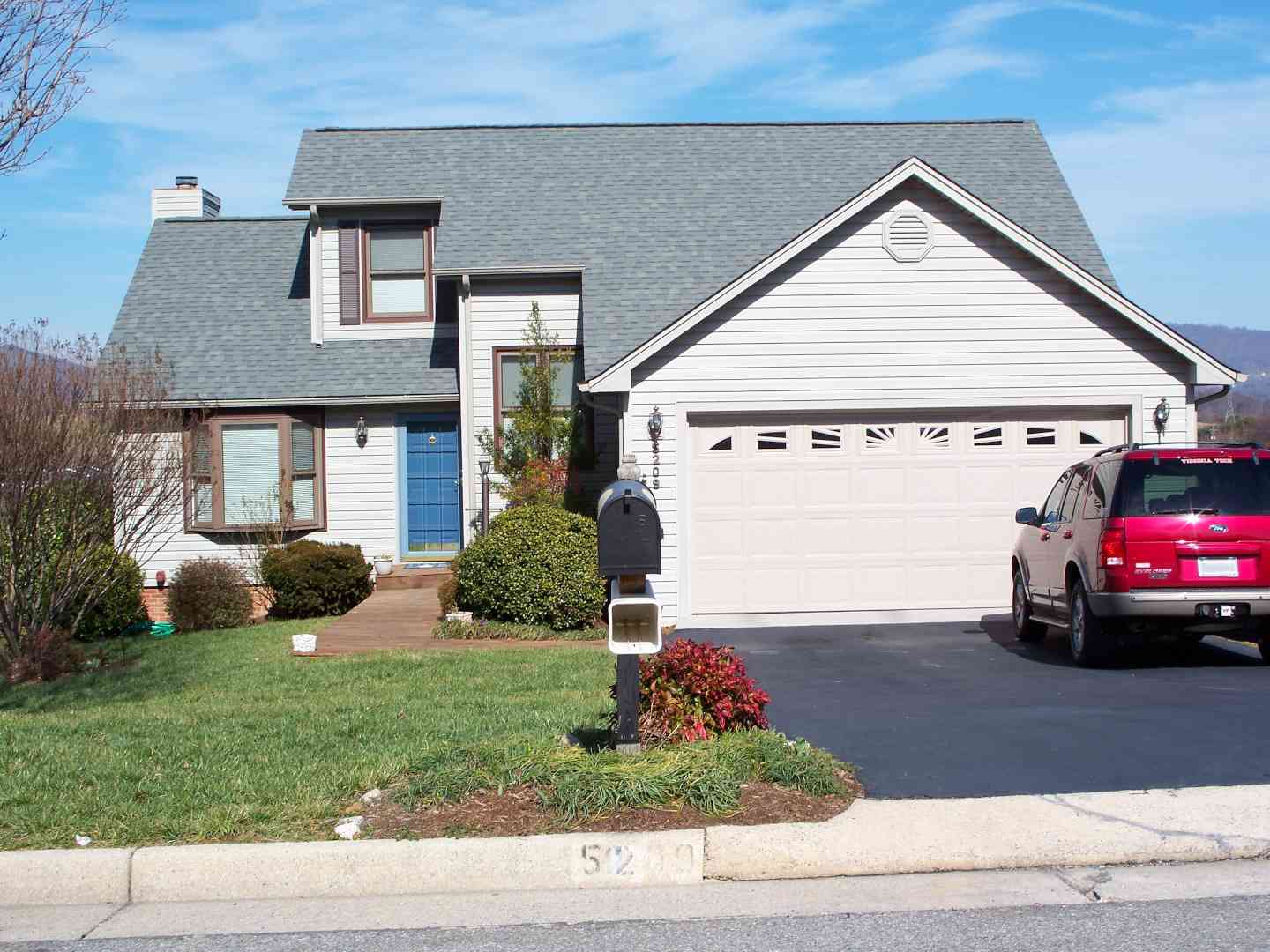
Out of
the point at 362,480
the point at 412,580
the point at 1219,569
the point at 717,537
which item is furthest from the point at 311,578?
the point at 1219,569

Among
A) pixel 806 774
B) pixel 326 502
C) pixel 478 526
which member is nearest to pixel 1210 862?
pixel 806 774

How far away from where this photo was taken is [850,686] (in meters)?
10.8

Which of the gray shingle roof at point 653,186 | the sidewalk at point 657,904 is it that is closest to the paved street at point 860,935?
the sidewalk at point 657,904

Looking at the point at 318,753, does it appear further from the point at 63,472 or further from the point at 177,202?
the point at 177,202

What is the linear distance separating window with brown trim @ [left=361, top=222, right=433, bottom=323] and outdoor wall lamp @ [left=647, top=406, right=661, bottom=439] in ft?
21.6

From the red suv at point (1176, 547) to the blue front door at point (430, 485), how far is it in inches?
407

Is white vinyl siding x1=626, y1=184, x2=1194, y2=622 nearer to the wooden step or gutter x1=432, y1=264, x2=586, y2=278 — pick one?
gutter x1=432, y1=264, x2=586, y2=278

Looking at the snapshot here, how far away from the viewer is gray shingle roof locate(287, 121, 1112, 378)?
1816cm

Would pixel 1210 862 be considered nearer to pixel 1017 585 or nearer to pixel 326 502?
pixel 1017 585

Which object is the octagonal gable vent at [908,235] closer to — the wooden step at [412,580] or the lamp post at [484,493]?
the lamp post at [484,493]

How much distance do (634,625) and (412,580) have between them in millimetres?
12263

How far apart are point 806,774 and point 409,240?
14553mm

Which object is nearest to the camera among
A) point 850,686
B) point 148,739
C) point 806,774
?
point 806,774

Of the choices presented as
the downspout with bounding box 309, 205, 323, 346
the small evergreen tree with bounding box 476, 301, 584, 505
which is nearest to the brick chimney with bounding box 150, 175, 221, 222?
the downspout with bounding box 309, 205, 323, 346
